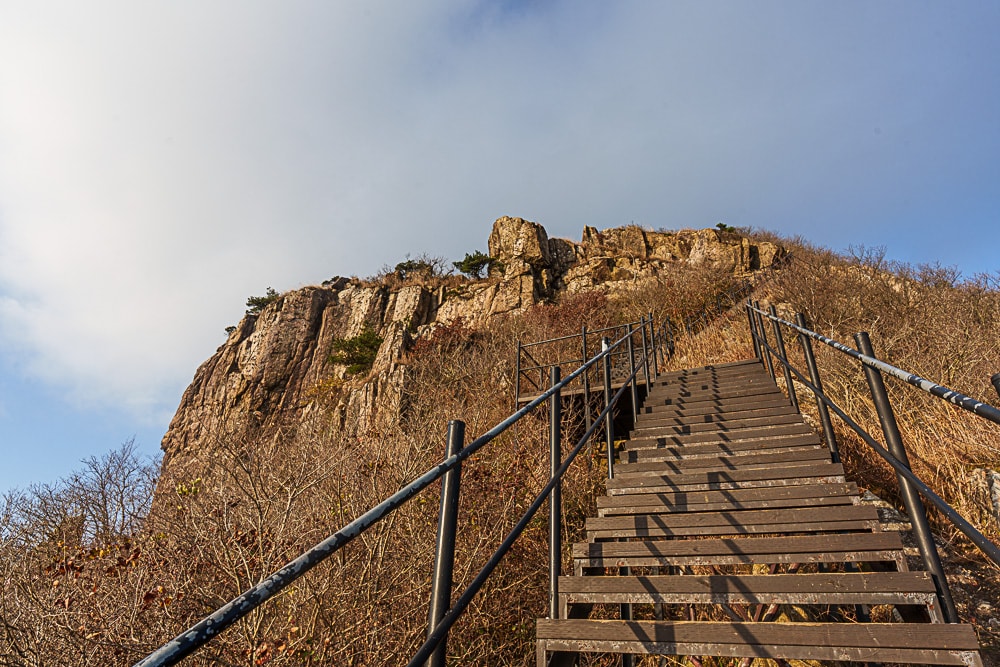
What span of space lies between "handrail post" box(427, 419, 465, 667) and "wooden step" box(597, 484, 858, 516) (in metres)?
2.44

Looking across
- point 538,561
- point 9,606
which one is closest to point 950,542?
point 538,561

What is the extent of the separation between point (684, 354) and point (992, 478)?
9650 mm

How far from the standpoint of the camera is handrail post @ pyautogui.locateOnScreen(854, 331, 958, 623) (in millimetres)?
2227

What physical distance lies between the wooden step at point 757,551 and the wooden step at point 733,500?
1.49 ft

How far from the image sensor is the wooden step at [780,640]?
1.91 metres

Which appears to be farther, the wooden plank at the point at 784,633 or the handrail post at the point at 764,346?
the handrail post at the point at 764,346

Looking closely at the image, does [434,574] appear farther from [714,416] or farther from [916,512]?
[714,416]

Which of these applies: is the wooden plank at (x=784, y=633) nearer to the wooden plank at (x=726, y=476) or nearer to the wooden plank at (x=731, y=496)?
the wooden plank at (x=731, y=496)

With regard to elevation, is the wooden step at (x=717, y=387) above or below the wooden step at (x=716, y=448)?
above

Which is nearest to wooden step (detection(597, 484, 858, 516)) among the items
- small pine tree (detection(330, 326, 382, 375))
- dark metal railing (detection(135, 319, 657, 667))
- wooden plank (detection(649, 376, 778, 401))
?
dark metal railing (detection(135, 319, 657, 667))

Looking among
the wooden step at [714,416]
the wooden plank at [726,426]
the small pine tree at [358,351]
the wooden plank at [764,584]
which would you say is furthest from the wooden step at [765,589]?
the small pine tree at [358,351]

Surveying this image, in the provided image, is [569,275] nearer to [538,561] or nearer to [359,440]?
[359,440]

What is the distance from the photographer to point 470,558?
5914 mm

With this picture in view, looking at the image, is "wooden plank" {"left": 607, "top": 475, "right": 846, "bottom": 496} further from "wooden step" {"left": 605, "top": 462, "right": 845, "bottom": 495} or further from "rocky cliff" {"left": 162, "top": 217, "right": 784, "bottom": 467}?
"rocky cliff" {"left": 162, "top": 217, "right": 784, "bottom": 467}
